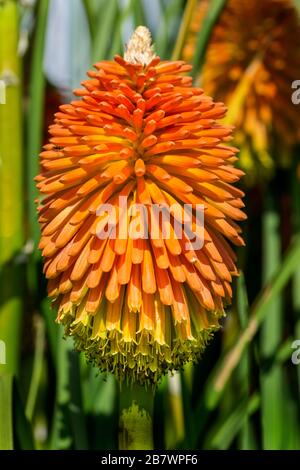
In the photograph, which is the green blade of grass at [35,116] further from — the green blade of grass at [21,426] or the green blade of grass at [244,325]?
the green blade of grass at [244,325]

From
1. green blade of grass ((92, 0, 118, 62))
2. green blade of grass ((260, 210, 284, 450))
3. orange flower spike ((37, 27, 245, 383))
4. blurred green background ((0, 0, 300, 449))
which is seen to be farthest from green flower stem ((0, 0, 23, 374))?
green blade of grass ((260, 210, 284, 450))

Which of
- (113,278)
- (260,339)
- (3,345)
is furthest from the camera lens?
(260,339)

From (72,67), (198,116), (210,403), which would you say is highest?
(72,67)

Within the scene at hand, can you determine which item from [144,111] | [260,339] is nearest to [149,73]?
[144,111]

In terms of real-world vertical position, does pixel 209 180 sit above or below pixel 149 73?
below

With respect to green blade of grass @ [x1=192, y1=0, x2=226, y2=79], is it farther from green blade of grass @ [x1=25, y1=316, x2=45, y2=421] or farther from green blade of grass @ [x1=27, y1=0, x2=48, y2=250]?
green blade of grass @ [x1=25, y1=316, x2=45, y2=421]

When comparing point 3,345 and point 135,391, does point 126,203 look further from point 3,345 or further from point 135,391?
point 3,345

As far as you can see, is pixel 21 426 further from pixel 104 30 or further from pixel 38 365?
pixel 104 30
